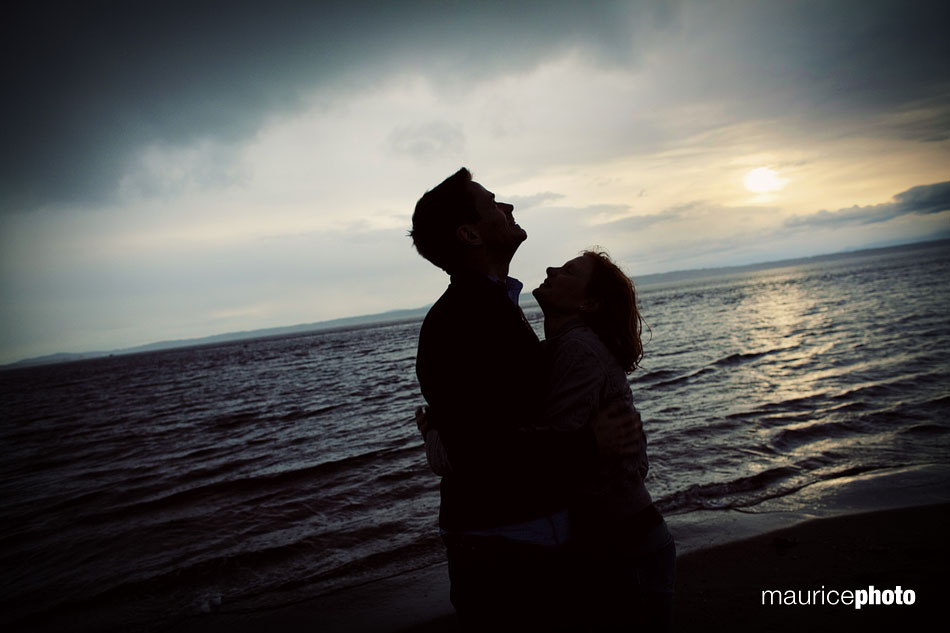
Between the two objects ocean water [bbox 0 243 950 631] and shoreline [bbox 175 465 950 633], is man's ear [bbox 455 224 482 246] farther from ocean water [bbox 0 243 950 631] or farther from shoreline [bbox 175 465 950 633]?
ocean water [bbox 0 243 950 631]

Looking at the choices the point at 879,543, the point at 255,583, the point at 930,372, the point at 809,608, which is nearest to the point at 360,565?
the point at 255,583

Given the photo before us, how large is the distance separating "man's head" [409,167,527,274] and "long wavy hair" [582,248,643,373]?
624 mm

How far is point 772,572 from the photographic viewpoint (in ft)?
14.8

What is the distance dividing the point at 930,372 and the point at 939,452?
6608mm

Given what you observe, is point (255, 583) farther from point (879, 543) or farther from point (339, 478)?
point (879, 543)

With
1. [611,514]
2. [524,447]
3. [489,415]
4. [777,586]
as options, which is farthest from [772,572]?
[489,415]

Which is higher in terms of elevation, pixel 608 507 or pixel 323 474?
pixel 608 507

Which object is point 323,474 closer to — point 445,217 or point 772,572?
point 772,572

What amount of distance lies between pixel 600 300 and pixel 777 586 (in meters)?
3.65

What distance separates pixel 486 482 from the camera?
6.30 feet

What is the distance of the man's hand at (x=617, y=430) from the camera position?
79.1 inches

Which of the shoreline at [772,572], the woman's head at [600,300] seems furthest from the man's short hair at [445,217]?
the shoreline at [772,572]

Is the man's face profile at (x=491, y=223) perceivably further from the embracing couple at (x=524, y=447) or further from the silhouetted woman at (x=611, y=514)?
the silhouetted woman at (x=611, y=514)

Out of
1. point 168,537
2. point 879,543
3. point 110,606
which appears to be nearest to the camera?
point 879,543
